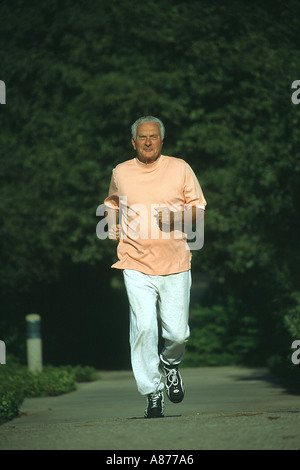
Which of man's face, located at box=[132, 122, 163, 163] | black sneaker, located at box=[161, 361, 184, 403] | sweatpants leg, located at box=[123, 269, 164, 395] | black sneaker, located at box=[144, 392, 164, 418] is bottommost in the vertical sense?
black sneaker, located at box=[144, 392, 164, 418]

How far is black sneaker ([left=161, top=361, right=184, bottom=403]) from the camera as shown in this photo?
251 inches

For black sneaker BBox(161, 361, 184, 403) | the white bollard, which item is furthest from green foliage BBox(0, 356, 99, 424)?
black sneaker BBox(161, 361, 184, 403)

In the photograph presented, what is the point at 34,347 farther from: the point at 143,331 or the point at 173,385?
the point at 143,331

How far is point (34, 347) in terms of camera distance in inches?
491

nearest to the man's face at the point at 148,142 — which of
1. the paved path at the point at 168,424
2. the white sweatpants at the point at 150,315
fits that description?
the white sweatpants at the point at 150,315

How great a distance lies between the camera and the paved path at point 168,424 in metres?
4.69

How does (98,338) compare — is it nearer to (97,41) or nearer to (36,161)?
(36,161)

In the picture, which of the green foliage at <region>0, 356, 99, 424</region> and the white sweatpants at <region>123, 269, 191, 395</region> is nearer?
the white sweatpants at <region>123, 269, 191, 395</region>

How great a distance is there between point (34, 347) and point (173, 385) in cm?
629

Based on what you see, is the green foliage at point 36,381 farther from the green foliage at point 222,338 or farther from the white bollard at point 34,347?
the green foliage at point 222,338

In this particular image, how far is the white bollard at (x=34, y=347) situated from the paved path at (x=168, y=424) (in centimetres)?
248

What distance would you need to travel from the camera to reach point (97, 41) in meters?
15.2

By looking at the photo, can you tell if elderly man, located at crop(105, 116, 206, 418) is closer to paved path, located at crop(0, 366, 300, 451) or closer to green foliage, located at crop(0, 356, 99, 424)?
A: paved path, located at crop(0, 366, 300, 451)

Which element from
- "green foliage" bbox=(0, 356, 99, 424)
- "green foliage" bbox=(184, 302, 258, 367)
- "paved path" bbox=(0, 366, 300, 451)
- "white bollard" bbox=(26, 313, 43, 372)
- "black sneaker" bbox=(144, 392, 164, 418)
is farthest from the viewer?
"green foliage" bbox=(184, 302, 258, 367)
